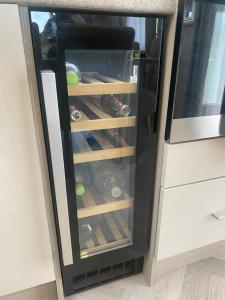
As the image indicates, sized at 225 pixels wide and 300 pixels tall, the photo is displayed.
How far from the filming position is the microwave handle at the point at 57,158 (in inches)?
23.1

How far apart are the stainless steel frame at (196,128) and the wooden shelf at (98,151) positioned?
0.56 feet

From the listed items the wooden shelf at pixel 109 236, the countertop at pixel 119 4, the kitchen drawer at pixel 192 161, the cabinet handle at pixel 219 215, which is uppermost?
the countertop at pixel 119 4

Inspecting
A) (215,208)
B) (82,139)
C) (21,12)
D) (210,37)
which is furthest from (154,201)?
(21,12)

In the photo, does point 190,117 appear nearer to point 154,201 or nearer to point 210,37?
point 210,37

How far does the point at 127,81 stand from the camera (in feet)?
2.51

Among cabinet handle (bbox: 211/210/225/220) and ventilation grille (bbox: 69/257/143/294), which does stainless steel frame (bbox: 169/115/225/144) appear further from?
ventilation grille (bbox: 69/257/143/294)

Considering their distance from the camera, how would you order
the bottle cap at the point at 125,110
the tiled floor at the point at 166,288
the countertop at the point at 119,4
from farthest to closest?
the tiled floor at the point at 166,288
the bottle cap at the point at 125,110
the countertop at the point at 119,4

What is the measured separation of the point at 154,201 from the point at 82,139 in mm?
382

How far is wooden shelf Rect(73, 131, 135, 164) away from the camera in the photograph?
0.81 meters

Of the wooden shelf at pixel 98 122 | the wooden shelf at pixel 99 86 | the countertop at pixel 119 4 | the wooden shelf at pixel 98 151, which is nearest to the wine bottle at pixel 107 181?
the wooden shelf at pixel 98 151

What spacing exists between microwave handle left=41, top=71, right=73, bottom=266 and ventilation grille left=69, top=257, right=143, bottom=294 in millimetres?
202

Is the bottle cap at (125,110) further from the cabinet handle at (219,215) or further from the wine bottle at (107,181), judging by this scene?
the cabinet handle at (219,215)

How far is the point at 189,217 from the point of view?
962 millimetres

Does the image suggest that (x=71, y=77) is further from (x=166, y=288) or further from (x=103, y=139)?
(x=166, y=288)
